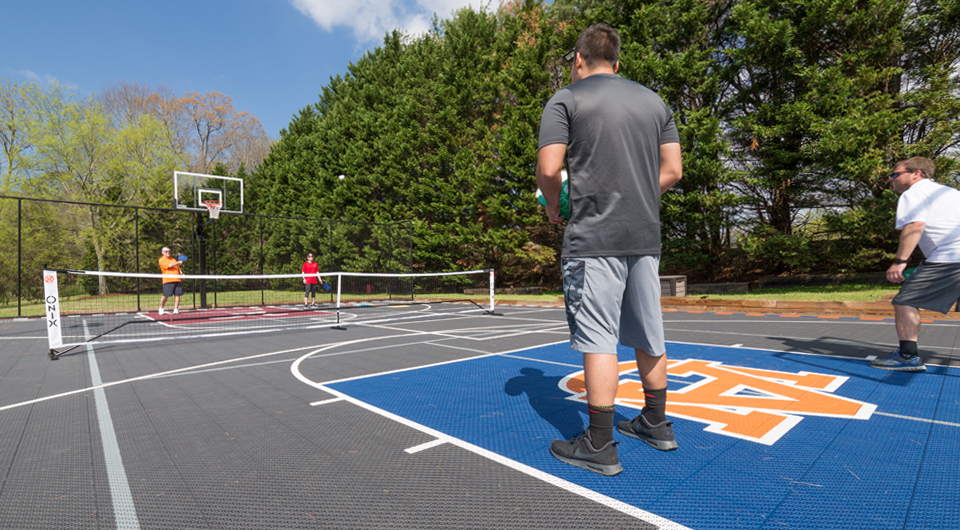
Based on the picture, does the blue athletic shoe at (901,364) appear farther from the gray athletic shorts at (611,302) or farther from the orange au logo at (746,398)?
the gray athletic shorts at (611,302)

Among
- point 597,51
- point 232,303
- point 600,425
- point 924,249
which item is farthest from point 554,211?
point 232,303

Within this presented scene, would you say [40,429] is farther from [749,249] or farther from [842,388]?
[749,249]

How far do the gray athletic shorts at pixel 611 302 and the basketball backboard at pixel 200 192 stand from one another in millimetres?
13843

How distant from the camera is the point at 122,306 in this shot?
54.4 ft

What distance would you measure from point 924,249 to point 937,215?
34 cm

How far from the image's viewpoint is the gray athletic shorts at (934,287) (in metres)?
3.85

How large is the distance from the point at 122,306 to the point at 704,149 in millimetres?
21636

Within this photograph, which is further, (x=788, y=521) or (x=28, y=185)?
(x=28, y=185)

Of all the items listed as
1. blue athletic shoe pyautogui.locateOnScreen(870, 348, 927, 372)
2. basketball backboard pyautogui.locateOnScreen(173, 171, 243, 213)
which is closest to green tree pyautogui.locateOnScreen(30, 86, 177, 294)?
basketball backboard pyautogui.locateOnScreen(173, 171, 243, 213)

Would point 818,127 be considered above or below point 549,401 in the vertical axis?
above

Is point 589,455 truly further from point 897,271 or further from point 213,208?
point 213,208

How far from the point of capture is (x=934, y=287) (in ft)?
12.8

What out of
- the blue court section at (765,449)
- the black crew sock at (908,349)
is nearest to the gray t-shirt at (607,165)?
the blue court section at (765,449)

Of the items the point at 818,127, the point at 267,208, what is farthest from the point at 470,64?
the point at 267,208
